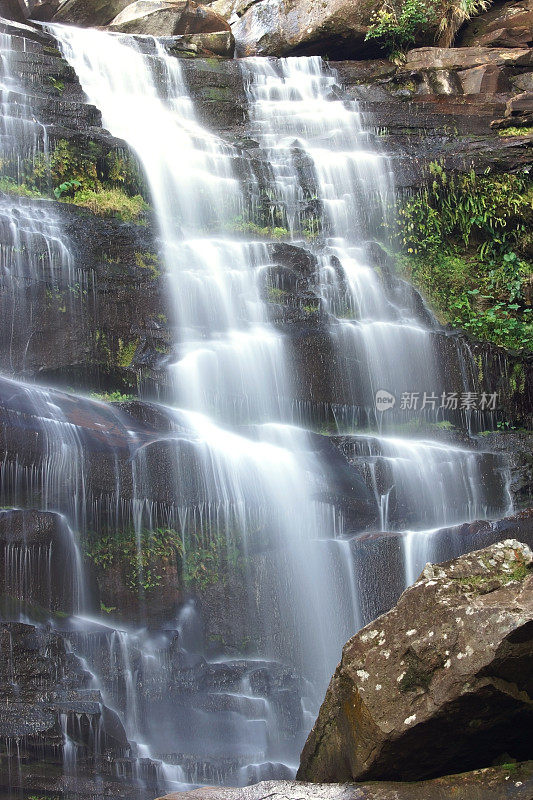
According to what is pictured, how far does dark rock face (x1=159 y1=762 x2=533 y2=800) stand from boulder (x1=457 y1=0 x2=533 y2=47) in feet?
57.8

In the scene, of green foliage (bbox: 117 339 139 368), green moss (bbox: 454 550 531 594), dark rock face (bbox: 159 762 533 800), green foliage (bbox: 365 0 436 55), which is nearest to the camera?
dark rock face (bbox: 159 762 533 800)

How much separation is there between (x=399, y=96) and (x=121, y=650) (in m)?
13.9

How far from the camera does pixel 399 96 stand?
16.8m

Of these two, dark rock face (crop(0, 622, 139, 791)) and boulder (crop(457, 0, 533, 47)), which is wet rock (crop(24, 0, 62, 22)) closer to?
boulder (crop(457, 0, 533, 47))

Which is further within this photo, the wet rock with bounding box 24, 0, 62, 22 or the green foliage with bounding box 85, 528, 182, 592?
the wet rock with bounding box 24, 0, 62, 22

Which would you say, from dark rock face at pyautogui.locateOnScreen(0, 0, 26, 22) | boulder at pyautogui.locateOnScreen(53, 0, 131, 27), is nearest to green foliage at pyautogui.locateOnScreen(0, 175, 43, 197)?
dark rock face at pyautogui.locateOnScreen(0, 0, 26, 22)

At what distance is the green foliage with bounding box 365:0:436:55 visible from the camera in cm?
1761

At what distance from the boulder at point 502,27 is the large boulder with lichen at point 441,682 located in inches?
659

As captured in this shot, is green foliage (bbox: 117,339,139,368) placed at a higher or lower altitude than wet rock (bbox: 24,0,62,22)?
lower

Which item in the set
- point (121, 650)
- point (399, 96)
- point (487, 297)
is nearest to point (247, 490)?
point (121, 650)

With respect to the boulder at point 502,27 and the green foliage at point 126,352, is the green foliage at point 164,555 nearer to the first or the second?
the green foliage at point 126,352

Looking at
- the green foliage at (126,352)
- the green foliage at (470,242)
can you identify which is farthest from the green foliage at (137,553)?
the green foliage at (470,242)

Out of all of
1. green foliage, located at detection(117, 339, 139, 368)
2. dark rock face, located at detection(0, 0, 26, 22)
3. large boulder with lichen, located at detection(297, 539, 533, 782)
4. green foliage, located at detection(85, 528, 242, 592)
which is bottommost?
large boulder with lichen, located at detection(297, 539, 533, 782)

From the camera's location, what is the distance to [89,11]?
19.7m
